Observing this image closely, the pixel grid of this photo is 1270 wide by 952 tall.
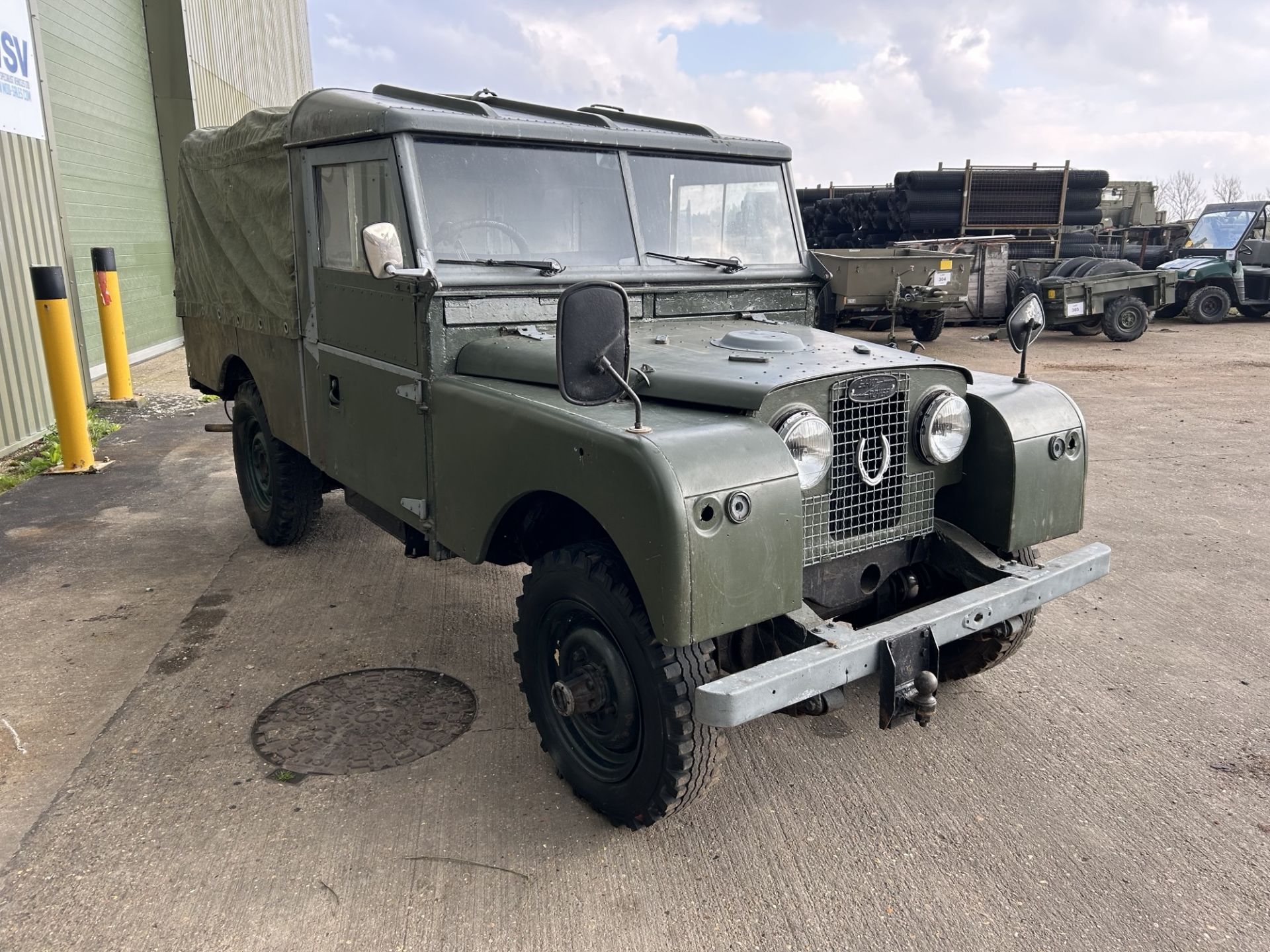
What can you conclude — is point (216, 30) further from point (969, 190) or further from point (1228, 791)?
point (1228, 791)

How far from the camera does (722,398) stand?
2.91 meters

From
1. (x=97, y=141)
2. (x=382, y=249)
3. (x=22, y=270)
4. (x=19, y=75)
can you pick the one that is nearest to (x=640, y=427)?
(x=382, y=249)

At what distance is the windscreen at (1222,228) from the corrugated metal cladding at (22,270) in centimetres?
1914

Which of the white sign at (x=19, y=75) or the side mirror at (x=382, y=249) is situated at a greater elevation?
the white sign at (x=19, y=75)

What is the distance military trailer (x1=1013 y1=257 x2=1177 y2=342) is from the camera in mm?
15492

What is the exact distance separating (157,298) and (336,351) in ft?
37.6

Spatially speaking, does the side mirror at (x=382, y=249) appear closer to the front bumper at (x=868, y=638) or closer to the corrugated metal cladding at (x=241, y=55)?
the front bumper at (x=868, y=638)

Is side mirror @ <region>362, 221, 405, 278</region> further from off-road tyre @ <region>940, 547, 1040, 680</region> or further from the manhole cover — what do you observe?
off-road tyre @ <region>940, 547, 1040, 680</region>

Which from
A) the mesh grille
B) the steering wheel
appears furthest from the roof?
the mesh grille

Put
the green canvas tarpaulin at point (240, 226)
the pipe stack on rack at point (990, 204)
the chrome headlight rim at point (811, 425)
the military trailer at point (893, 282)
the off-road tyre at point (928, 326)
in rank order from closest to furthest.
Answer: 1. the chrome headlight rim at point (811, 425)
2. the green canvas tarpaulin at point (240, 226)
3. the military trailer at point (893, 282)
4. the off-road tyre at point (928, 326)
5. the pipe stack on rack at point (990, 204)

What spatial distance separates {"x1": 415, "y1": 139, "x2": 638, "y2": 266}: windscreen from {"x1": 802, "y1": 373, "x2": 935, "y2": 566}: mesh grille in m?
1.31

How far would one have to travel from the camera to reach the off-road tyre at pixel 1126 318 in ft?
52.1

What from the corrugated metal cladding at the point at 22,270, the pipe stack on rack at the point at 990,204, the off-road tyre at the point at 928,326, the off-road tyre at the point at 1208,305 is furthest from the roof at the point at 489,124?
the off-road tyre at the point at 1208,305

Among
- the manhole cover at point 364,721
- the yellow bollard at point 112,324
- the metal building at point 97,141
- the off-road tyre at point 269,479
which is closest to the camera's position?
the manhole cover at point 364,721
